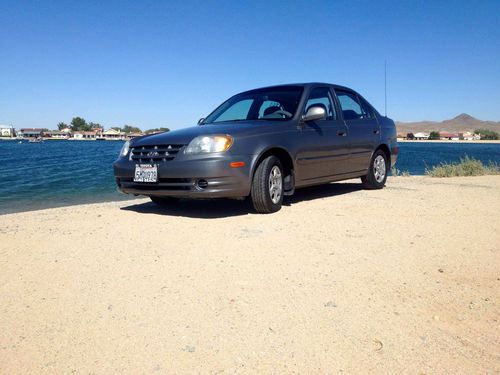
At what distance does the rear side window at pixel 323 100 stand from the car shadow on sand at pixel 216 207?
1326 millimetres

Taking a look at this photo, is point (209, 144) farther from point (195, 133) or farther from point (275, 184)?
point (275, 184)

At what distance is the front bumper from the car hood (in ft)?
0.95

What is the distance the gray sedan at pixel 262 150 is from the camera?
16.8 feet

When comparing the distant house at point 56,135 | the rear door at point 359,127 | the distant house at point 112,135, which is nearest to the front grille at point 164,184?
the rear door at point 359,127

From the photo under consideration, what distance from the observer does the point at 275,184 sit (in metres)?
5.56

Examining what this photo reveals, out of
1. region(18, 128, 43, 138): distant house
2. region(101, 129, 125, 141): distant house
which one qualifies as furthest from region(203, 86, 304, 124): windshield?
region(18, 128, 43, 138): distant house

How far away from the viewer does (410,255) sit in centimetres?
356

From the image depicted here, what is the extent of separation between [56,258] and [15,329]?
1325 mm

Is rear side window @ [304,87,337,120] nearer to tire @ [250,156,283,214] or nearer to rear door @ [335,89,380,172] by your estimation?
rear door @ [335,89,380,172]

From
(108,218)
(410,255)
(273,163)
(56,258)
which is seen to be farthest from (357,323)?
(108,218)

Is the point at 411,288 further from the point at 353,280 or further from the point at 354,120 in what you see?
the point at 354,120

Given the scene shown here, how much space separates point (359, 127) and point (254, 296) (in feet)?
16.6

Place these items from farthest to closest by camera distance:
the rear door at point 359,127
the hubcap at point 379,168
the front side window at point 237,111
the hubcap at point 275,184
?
the hubcap at point 379,168
the rear door at point 359,127
the front side window at point 237,111
the hubcap at point 275,184

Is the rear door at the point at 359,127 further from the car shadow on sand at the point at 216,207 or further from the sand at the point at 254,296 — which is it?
the sand at the point at 254,296
